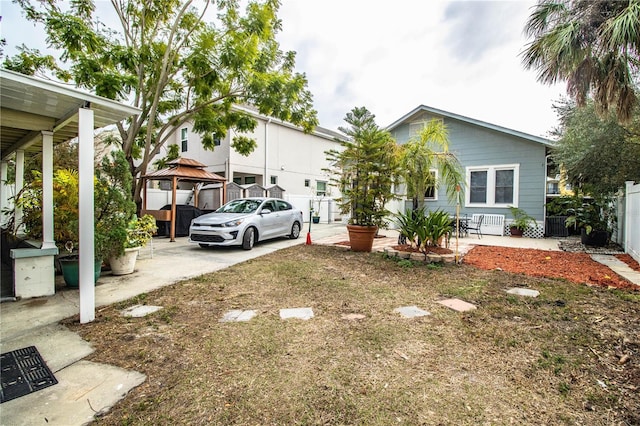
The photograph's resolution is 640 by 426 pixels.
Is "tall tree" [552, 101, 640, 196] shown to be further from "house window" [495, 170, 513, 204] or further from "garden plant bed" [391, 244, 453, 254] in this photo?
"garden plant bed" [391, 244, 453, 254]

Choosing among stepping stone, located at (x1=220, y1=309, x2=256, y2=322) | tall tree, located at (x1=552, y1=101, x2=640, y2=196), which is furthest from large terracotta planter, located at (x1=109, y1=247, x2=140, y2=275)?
tall tree, located at (x1=552, y1=101, x2=640, y2=196)

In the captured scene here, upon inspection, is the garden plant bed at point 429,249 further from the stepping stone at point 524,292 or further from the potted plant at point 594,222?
the potted plant at point 594,222

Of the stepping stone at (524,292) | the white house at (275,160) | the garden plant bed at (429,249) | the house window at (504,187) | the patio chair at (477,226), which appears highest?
the white house at (275,160)

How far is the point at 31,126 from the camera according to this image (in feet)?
16.0

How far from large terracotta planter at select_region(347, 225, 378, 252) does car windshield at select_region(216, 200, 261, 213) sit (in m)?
3.03

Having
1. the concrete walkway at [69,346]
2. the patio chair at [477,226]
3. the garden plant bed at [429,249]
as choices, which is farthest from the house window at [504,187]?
the concrete walkway at [69,346]

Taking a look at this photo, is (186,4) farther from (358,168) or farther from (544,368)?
(544,368)

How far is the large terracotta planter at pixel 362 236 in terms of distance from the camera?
26.3 feet

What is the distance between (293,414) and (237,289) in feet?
10.3

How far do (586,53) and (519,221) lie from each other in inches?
261

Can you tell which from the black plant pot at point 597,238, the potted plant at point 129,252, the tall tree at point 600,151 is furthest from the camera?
the black plant pot at point 597,238

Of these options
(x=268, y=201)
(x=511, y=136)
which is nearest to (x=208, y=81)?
(x=268, y=201)

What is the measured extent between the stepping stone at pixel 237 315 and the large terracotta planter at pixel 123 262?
3.05 meters

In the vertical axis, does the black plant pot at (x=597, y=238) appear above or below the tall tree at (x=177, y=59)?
below
